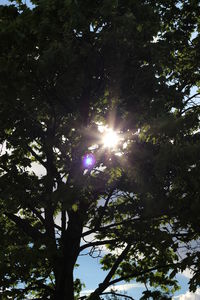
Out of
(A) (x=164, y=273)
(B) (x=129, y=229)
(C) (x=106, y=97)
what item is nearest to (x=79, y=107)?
(C) (x=106, y=97)

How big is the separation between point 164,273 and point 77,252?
4.78m

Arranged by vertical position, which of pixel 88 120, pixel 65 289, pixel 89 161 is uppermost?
pixel 88 120

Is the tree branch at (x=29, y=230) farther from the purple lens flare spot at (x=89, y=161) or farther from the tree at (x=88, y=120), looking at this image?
the purple lens flare spot at (x=89, y=161)

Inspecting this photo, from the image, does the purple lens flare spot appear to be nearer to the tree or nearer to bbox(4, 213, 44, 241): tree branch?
the tree

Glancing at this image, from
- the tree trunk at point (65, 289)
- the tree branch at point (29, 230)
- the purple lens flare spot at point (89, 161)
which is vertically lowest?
the tree trunk at point (65, 289)

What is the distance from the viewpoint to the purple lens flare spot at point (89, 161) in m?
9.49

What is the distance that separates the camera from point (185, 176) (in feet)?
22.8

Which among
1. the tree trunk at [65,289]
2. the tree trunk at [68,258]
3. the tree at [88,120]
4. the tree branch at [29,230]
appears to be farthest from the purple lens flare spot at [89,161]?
the tree trunk at [65,289]

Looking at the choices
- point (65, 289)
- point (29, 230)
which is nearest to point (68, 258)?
point (65, 289)

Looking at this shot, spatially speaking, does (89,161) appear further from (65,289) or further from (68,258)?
(65,289)

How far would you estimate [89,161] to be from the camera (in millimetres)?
9859

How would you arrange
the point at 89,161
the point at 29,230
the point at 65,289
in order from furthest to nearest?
the point at 29,230 → the point at 65,289 → the point at 89,161

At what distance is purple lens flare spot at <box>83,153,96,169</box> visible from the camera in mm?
9493

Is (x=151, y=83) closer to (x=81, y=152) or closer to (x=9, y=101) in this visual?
(x=81, y=152)
